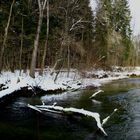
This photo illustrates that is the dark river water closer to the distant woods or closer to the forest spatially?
the forest

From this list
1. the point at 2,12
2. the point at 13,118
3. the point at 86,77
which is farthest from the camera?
the point at 86,77

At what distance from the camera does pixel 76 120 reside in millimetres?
15859

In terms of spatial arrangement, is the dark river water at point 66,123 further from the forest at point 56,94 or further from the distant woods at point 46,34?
the distant woods at point 46,34

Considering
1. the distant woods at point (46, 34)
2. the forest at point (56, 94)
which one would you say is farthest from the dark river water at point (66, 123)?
the distant woods at point (46, 34)

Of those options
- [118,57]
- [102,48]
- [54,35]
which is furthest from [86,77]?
[118,57]

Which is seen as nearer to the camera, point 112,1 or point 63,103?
point 63,103

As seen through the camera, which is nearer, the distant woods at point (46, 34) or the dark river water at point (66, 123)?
the dark river water at point (66, 123)

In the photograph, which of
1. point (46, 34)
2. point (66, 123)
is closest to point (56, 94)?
point (66, 123)

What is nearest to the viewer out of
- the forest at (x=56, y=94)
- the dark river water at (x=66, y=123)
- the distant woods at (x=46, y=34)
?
the dark river water at (x=66, y=123)

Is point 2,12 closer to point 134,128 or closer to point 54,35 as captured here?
point 54,35

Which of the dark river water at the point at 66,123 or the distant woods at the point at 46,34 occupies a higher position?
the distant woods at the point at 46,34

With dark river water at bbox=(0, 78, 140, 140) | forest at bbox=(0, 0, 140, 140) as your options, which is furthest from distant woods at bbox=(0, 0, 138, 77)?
dark river water at bbox=(0, 78, 140, 140)

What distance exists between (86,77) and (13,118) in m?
21.5

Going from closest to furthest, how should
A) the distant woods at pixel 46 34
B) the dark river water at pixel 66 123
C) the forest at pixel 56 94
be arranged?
the dark river water at pixel 66 123
the forest at pixel 56 94
the distant woods at pixel 46 34
